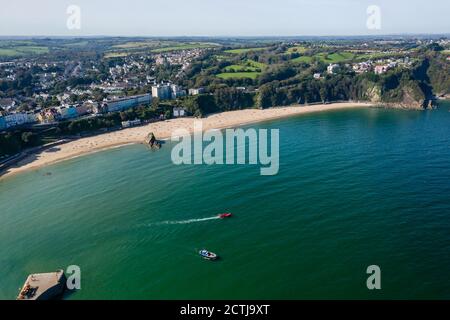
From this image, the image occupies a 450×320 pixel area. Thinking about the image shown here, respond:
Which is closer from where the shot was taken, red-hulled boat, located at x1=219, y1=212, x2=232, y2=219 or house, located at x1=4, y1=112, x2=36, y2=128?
red-hulled boat, located at x1=219, y1=212, x2=232, y2=219

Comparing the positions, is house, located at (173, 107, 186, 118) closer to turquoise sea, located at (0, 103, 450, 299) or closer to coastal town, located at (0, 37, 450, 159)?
coastal town, located at (0, 37, 450, 159)

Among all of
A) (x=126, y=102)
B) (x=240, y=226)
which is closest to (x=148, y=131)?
(x=126, y=102)

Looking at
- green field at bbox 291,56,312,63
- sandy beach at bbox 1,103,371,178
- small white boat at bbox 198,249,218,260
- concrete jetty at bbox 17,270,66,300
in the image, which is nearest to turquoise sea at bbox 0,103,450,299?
small white boat at bbox 198,249,218,260

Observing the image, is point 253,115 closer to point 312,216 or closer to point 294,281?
point 312,216

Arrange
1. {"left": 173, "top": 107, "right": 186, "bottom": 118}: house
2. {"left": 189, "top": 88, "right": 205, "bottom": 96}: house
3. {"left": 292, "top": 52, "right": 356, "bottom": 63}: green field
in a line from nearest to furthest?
{"left": 173, "top": 107, "right": 186, "bottom": 118}: house
{"left": 189, "top": 88, "right": 205, "bottom": 96}: house
{"left": 292, "top": 52, "right": 356, "bottom": 63}: green field

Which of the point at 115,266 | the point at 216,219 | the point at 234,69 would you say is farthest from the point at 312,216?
the point at 234,69

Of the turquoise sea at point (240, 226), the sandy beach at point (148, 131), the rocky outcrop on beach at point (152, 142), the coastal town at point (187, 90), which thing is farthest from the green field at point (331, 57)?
the rocky outcrop on beach at point (152, 142)

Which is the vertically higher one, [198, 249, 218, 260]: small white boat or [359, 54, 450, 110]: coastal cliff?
[359, 54, 450, 110]: coastal cliff
